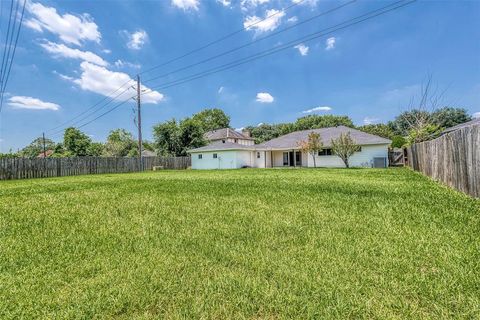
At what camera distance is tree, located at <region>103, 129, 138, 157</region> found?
176 ft

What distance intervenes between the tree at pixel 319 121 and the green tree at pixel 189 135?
91.4 feet

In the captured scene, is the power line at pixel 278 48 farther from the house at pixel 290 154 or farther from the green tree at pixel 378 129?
the green tree at pixel 378 129

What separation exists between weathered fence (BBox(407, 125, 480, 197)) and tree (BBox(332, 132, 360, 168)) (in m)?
12.4

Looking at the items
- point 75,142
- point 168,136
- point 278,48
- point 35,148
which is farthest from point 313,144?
point 35,148

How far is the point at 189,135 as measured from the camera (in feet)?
109

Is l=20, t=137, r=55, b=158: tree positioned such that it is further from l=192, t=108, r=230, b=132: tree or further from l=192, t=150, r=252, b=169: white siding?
l=192, t=150, r=252, b=169: white siding

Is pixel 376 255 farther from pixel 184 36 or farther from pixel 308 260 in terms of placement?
pixel 184 36

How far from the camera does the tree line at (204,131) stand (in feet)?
82.7

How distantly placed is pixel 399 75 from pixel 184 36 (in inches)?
733

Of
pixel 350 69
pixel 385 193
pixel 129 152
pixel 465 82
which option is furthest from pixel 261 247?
pixel 129 152

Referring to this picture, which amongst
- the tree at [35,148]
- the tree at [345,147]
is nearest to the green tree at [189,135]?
the tree at [345,147]

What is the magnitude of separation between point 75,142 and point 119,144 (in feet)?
35.1

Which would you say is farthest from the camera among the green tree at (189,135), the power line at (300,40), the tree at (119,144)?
the tree at (119,144)

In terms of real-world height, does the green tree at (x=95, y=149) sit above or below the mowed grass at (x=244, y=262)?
above
